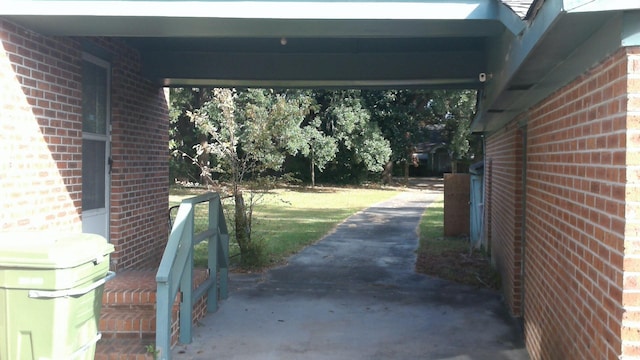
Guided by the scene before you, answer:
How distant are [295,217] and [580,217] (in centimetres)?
1495

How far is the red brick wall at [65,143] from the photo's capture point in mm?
4625

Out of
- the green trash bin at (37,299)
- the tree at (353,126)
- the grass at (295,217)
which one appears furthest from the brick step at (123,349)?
the tree at (353,126)

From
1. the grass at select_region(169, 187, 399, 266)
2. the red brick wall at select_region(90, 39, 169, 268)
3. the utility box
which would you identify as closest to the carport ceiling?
the red brick wall at select_region(90, 39, 169, 268)

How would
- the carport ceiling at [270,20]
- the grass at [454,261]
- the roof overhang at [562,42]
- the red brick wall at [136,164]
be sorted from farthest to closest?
the grass at [454,261] → the red brick wall at [136,164] → the carport ceiling at [270,20] → the roof overhang at [562,42]

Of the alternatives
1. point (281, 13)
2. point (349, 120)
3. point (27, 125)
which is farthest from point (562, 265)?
point (349, 120)

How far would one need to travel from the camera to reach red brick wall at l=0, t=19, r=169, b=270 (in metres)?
4.62

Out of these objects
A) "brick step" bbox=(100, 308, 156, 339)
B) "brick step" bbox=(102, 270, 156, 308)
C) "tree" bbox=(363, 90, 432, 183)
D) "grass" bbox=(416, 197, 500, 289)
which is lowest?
"grass" bbox=(416, 197, 500, 289)

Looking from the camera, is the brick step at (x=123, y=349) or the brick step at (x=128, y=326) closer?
the brick step at (x=123, y=349)

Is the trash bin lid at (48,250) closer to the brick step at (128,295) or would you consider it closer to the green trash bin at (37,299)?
the green trash bin at (37,299)

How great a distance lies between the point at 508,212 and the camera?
696 cm

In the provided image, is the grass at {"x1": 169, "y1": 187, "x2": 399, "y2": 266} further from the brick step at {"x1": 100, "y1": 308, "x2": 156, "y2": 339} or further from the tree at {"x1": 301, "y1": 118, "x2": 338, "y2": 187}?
the brick step at {"x1": 100, "y1": 308, "x2": 156, "y2": 339}

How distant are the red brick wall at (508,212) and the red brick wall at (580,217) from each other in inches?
35.9

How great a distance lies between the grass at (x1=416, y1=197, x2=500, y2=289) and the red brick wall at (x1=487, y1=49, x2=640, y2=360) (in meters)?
A: 3.00

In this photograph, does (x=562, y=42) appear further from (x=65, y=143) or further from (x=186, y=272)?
(x=65, y=143)
